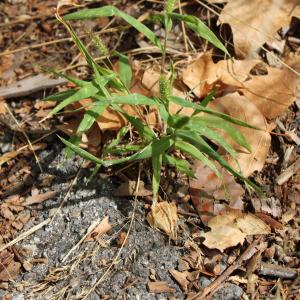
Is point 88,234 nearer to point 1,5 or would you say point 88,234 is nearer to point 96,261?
point 96,261

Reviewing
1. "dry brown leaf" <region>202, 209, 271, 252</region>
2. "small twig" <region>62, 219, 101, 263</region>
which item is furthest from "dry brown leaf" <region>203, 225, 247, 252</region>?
"small twig" <region>62, 219, 101, 263</region>

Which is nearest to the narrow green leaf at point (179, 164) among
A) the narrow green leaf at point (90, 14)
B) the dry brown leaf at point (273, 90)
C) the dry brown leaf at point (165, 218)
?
the dry brown leaf at point (165, 218)

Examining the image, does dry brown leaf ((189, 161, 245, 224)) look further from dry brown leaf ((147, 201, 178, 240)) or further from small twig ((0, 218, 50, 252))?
small twig ((0, 218, 50, 252))

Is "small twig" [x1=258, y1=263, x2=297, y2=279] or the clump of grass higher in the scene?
the clump of grass

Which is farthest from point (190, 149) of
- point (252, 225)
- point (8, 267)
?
point (8, 267)

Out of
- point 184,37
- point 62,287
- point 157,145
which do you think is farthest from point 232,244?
point 184,37

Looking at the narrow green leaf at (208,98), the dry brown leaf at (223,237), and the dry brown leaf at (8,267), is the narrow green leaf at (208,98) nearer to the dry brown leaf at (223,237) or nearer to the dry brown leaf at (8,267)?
the dry brown leaf at (223,237)

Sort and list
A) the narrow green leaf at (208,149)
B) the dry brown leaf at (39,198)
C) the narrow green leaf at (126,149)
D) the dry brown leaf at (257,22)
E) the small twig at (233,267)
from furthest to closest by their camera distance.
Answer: the dry brown leaf at (257,22) → the dry brown leaf at (39,198) → the narrow green leaf at (126,149) → the small twig at (233,267) → the narrow green leaf at (208,149)
